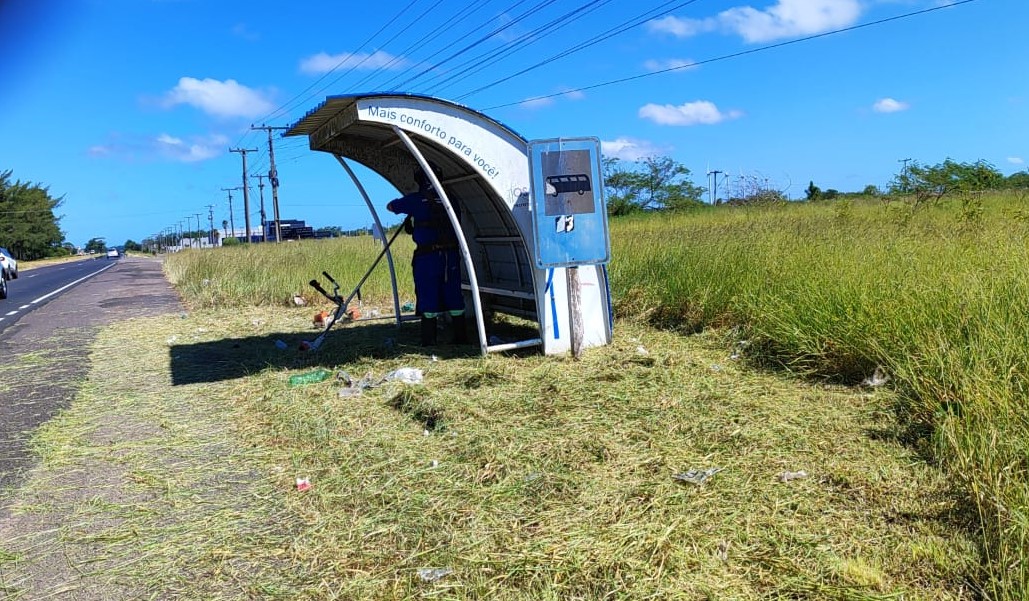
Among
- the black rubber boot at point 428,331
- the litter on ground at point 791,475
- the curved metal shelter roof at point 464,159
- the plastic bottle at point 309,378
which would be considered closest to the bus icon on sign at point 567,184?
the curved metal shelter roof at point 464,159

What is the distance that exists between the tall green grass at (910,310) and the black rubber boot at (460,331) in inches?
88.8

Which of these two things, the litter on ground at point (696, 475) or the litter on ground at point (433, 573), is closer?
the litter on ground at point (433, 573)

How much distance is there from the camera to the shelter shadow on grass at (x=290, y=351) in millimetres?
7391

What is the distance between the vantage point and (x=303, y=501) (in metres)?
3.81

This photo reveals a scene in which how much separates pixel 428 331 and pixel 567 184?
238 cm

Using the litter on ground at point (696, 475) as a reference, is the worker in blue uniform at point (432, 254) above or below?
above

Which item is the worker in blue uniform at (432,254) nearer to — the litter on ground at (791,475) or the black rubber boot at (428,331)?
the black rubber boot at (428,331)

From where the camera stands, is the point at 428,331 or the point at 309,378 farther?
the point at 428,331

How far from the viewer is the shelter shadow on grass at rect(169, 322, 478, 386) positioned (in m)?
7.39

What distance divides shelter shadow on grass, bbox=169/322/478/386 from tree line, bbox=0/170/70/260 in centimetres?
7285

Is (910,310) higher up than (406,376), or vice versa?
(910,310)

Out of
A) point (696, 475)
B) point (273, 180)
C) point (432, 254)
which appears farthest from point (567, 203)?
point (273, 180)

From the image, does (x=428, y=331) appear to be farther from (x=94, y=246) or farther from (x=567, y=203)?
(x=94, y=246)

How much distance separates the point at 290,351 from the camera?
8.31 meters
